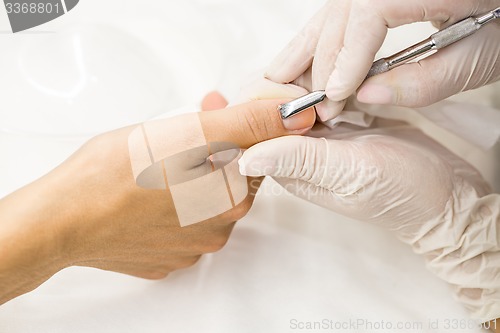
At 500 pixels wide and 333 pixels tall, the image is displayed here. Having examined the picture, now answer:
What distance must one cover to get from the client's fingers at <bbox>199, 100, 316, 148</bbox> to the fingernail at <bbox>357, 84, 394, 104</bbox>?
11 centimetres

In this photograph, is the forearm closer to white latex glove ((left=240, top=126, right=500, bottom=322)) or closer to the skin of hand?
the skin of hand

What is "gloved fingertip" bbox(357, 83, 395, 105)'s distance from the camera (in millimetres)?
880

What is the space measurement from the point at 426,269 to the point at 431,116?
0.99ft

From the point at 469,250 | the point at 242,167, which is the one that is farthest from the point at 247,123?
the point at 469,250

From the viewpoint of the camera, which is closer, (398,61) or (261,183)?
(398,61)

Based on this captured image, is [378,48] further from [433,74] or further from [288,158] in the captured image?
[288,158]

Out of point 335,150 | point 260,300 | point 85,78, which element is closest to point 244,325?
point 260,300

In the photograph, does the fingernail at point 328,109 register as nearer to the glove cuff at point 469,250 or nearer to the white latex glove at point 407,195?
the white latex glove at point 407,195

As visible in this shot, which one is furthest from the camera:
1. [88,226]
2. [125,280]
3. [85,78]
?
[85,78]

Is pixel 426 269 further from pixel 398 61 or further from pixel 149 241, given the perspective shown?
pixel 149 241

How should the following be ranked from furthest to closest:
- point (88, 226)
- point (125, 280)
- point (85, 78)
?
point (85, 78) → point (125, 280) → point (88, 226)

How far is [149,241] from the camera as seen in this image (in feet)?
3.01

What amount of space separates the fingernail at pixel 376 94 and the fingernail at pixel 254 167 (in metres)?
0.20

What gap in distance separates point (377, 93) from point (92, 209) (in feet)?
1.65
